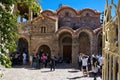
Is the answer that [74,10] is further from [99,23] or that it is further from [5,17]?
[5,17]

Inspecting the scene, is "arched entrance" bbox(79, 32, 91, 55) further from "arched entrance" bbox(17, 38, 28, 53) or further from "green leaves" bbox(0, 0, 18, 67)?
"green leaves" bbox(0, 0, 18, 67)

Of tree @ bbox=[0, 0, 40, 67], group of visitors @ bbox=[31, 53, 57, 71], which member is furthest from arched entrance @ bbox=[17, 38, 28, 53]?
tree @ bbox=[0, 0, 40, 67]

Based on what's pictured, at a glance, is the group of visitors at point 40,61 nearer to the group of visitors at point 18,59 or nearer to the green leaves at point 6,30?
the group of visitors at point 18,59

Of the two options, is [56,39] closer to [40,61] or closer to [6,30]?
[40,61]

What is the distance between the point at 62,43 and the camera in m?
29.5

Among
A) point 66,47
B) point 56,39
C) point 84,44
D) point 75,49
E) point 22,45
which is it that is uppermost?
point 56,39

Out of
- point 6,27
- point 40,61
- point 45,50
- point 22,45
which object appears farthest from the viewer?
point 22,45

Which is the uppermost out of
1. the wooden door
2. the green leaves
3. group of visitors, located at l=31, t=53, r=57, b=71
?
the green leaves

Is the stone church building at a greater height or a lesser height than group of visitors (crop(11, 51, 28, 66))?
greater

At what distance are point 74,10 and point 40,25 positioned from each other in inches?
230

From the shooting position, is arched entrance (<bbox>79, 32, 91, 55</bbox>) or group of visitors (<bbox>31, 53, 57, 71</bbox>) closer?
group of visitors (<bbox>31, 53, 57, 71</bbox>)

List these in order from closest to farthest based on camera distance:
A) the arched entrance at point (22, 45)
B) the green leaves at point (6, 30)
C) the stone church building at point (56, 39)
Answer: the green leaves at point (6, 30), the stone church building at point (56, 39), the arched entrance at point (22, 45)

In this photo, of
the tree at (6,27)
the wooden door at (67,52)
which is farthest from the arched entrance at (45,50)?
the tree at (6,27)

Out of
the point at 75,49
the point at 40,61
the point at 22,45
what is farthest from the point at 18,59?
the point at 75,49
